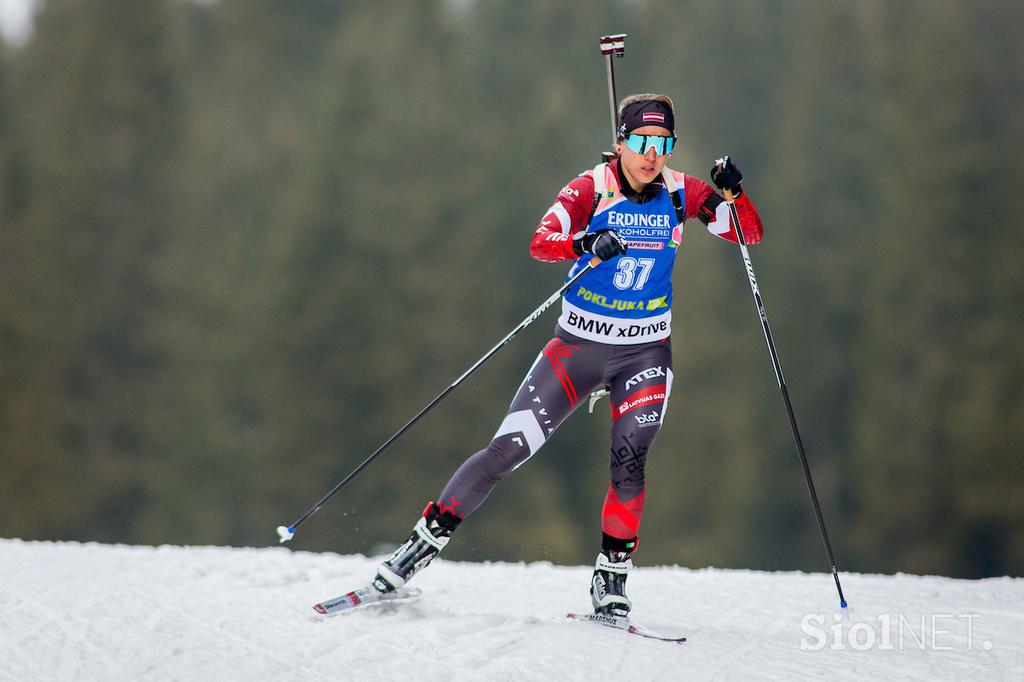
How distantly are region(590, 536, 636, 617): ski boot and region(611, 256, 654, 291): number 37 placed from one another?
1127mm

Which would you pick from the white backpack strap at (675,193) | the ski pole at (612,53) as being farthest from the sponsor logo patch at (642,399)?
the ski pole at (612,53)

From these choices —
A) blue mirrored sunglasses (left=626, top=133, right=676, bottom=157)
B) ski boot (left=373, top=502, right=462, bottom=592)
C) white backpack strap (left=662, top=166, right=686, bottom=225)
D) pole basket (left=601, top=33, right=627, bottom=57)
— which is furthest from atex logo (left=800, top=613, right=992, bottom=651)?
pole basket (left=601, top=33, right=627, bottom=57)

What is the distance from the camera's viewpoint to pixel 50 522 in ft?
77.6

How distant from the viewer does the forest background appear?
21984 millimetres

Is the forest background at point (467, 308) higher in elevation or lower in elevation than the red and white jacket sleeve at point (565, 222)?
higher

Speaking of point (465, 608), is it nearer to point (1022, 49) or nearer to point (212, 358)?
point (212, 358)

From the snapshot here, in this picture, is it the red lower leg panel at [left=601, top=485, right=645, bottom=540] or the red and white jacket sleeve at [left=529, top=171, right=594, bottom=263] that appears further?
the red lower leg panel at [left=601, top=485, right=645, bottom=540]

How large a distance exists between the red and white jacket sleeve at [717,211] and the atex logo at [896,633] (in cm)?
180

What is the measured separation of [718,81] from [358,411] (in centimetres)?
1284

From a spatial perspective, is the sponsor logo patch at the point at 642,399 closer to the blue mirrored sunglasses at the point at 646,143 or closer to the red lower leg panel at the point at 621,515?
the red lower leg panel at the point at 621,515

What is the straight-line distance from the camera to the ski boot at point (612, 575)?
521 cm

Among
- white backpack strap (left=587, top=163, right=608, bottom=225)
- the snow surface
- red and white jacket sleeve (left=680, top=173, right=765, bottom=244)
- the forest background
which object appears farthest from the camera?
the forest background

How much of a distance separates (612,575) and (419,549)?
863 millimetres

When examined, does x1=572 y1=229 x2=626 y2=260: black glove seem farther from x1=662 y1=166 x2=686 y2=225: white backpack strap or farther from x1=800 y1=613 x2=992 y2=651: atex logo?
x1=800 y1=613 x2=992 y2=651: atex logo
